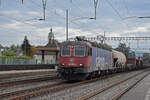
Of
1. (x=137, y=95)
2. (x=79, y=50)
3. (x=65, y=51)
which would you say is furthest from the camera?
(x=65, y=51)

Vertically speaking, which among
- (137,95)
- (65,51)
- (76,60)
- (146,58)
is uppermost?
(146,58)

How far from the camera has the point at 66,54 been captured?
1962 cm

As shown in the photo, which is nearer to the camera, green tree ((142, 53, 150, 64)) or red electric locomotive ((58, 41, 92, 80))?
red electric locomotive ((58, 41, 92, 80))

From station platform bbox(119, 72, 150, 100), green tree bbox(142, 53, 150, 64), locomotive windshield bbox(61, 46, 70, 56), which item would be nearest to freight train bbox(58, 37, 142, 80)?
locomotive windshield bbox(61, 46, 70, 56)

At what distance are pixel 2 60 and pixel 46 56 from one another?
45.4 metres

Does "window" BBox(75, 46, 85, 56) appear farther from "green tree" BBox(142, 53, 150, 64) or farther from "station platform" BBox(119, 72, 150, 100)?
"green tree" BBox(142, 53, 150, 64)

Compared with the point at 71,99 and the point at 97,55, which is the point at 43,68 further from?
the point at 71,99

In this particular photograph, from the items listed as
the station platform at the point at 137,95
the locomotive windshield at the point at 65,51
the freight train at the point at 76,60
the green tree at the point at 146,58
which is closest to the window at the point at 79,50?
the freight train at the point at 76,60

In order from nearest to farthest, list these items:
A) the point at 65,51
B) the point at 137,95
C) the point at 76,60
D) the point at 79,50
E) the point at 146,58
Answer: the point at 137,95 → the point at 76,60 → the point at 79,50 → the point at 65,51 → the point at 146,58

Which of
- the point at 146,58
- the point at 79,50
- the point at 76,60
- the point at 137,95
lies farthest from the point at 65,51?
the point at 146,58

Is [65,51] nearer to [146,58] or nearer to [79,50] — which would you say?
[79,50]

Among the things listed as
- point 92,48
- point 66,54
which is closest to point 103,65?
point 92,48

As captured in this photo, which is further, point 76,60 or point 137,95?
point 76,60

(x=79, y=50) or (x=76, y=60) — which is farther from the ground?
(x=79, y=50)
